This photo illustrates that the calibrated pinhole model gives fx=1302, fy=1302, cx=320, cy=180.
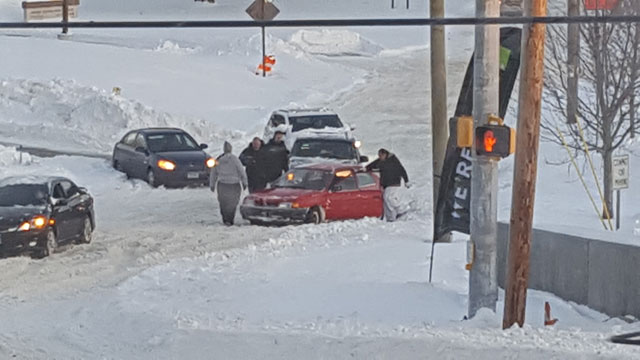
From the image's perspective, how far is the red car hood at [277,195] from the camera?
23969 mm

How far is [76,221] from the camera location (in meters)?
21.3

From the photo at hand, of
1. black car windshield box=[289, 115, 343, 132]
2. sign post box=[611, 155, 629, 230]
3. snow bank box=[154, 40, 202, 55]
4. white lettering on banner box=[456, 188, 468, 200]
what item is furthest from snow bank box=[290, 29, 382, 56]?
white lettering on banner box=[456, 188, 468, 200]

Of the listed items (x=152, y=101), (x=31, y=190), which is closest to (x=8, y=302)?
(x=31, y=190)

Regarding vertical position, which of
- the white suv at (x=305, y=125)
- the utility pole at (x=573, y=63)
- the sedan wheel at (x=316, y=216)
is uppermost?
the utility pole at (x=573, y=63)

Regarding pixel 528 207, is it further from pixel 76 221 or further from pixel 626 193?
pixel 626 193

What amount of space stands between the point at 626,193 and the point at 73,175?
1361 cm

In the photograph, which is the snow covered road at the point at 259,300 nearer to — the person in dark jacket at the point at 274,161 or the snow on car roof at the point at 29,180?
the snow on car roof at the point at 29,180

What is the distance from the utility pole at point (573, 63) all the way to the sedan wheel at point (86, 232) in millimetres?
9186

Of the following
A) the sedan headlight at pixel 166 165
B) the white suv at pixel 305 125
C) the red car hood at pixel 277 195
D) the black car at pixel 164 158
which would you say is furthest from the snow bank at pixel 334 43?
the red car hood at pixel 277 195

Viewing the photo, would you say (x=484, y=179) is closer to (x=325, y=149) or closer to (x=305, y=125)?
(x=325, y=149)

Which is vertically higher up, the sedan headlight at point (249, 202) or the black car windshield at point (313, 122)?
the black car windshield at point (313, 122)

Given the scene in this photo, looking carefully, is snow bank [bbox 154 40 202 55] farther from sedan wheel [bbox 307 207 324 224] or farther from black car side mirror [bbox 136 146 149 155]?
sedan wheel [bbox 307 207 324 224]

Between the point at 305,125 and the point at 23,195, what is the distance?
13915mm

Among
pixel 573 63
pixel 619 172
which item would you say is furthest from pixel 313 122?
pixel 619 172
